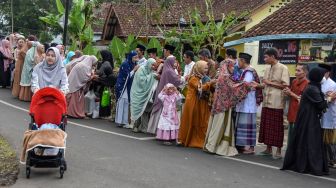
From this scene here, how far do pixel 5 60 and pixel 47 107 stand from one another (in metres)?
12.5

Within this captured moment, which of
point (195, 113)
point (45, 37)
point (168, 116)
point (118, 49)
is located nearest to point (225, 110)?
point (195, 113)

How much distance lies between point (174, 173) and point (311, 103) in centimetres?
253

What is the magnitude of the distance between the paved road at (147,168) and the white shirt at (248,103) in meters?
0.89

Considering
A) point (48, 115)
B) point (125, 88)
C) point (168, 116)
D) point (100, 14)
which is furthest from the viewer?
point (100, 14)

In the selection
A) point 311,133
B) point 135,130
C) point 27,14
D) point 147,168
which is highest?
point 27,14

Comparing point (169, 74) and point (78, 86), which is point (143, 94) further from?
point (78, 86)

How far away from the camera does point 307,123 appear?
8.63 meters

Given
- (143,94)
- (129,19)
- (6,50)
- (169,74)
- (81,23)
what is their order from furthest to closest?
(129,19)
(81,23)
(6,50)
(143,94)
(169,74)

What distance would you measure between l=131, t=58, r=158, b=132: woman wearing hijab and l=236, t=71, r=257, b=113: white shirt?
8.59 ft

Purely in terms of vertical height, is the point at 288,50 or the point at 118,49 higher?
the point at 288,50

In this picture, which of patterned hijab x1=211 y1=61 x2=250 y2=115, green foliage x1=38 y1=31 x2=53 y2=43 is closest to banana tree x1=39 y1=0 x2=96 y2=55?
patterned hijab x1=211 y1=61 x2=250 y2=115

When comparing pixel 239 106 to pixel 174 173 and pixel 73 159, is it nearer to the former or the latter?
pixel 174 173

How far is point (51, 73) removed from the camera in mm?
8453

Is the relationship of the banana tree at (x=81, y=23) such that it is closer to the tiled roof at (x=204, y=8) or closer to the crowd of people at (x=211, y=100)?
the tiled roof at (x=204, y=8)
